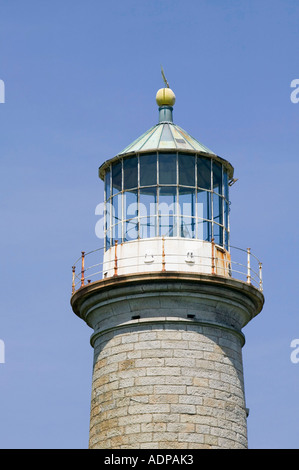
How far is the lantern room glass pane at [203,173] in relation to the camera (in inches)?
1603

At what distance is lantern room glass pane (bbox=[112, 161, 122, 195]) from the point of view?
41094mm

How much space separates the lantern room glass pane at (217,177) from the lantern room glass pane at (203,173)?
0.72 ft

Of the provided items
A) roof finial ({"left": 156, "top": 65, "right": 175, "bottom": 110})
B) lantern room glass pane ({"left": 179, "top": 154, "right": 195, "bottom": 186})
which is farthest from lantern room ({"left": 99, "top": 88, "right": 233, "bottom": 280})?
roof finial ({"left": 156, "top": 65, "right": 175, "bottom": 110})

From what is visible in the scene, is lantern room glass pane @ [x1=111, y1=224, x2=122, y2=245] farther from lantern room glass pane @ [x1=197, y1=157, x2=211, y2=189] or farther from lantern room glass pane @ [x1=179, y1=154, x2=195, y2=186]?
lantern room glass pane @ [x1=197, y1=157, x2=211, y2=189]

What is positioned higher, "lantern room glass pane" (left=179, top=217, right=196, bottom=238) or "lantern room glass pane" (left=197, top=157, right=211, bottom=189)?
"lantern room glass pane" (left=197, top=157, right=211, bottom=189)

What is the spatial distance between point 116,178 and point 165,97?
293 centimetres

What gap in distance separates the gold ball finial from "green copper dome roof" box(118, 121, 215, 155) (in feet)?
2.49

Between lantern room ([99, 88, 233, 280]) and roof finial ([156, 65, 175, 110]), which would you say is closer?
lantern room ([99, 88, 233, 280])

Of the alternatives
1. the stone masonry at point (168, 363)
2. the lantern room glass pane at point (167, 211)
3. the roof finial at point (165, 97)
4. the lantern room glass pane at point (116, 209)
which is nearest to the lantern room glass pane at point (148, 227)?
the lantern room glass pane at point (167, 211)
